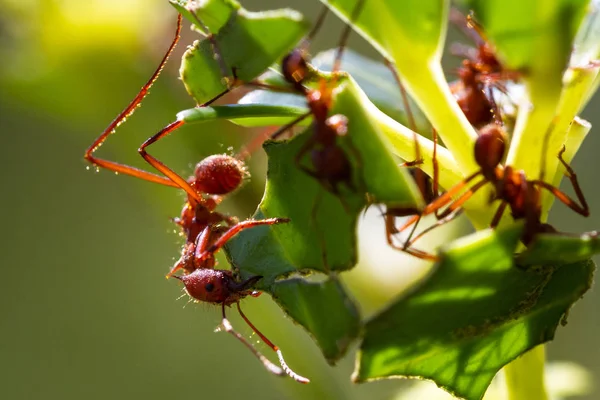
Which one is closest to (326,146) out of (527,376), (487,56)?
(527,376)

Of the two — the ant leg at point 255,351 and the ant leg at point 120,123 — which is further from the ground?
the ant leg at point 120,123

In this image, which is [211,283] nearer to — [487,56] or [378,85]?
[378,85]

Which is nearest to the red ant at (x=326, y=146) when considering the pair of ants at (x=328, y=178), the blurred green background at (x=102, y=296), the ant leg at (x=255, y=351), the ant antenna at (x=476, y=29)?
the pair of ants at (x=328, y=178)

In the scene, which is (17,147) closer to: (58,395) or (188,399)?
(58,395)

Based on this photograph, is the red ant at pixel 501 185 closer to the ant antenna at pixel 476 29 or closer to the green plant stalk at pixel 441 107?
the green plant stalk at pixel 441 107

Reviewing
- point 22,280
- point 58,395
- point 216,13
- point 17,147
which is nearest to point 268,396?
point 58,395

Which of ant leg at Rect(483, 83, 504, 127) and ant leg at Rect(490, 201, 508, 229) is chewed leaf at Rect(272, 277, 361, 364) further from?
ant leg at Rect(483, 83, 504, 127)
